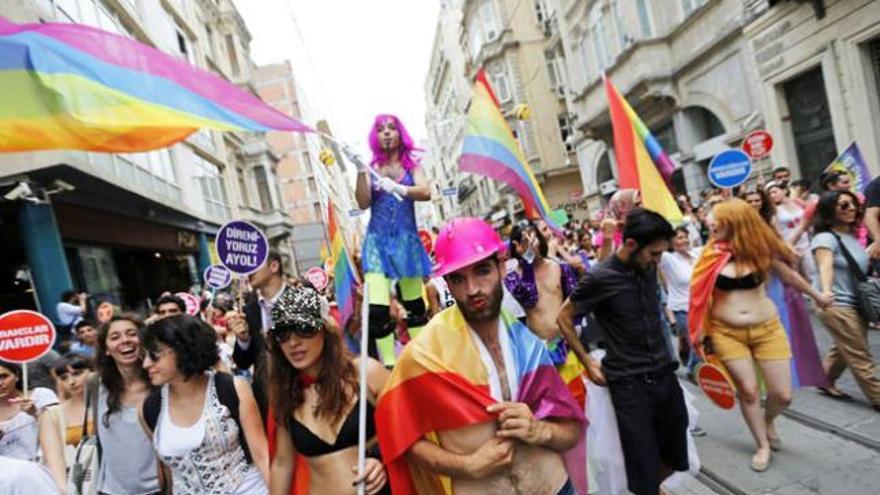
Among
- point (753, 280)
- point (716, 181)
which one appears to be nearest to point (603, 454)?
point (753, 280)

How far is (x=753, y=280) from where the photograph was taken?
375cm

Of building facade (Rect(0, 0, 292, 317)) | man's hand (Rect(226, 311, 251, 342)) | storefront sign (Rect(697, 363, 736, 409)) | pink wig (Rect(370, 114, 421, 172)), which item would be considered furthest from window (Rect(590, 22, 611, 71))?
man's hand (Rect(226, 311, 251, 342))

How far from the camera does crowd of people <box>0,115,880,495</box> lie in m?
2.05

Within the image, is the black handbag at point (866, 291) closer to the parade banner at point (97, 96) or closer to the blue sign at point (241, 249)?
the parade banner at point (97, 96)

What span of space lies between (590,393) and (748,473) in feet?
3.95

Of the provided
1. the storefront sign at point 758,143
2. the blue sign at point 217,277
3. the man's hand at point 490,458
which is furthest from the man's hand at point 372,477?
the storefront sign at point 758,143

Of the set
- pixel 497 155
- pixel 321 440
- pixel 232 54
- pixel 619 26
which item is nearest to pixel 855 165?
pixel 497 155

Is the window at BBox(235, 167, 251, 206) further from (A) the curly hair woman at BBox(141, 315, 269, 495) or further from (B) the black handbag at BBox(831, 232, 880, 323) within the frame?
(B) the black handbag at BBox(831, 232, 880, 323)

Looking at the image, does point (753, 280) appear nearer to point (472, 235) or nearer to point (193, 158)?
point (472, 235)

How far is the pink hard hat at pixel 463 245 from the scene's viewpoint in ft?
6.71

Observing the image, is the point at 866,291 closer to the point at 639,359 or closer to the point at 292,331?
the point at 639,359

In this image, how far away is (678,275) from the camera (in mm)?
5562

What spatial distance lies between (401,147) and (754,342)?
110 inches

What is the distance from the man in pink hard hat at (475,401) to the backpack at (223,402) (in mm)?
945
